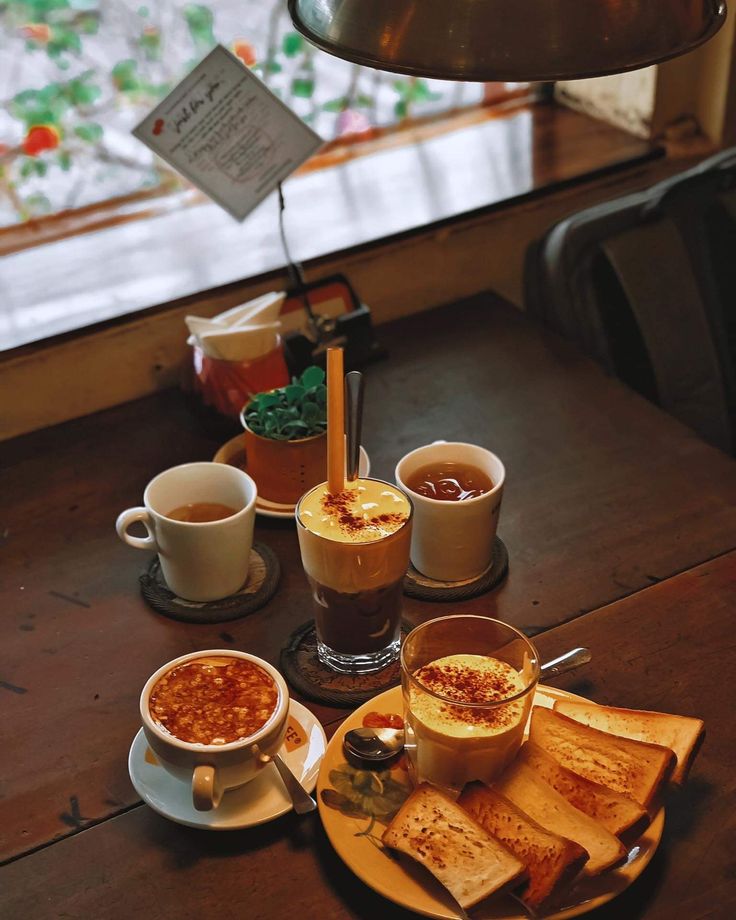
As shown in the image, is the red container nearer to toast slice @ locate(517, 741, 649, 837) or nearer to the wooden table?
the wooden table

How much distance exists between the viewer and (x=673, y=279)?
1.90 meters

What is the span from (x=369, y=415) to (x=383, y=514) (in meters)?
0.49

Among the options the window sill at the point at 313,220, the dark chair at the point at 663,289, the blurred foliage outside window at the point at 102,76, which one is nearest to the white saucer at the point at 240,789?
the window sill at the point at 313,220

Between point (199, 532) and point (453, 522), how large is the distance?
0.30 metres

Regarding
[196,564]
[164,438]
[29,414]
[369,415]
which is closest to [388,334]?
[369,415]

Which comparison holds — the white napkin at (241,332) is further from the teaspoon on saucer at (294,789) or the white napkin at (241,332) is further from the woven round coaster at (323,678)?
the teaspoon on saucer at (294,789)

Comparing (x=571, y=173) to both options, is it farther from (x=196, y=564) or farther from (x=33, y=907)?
(x=33, y=907)

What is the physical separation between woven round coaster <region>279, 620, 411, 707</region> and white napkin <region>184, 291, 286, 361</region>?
0.48 metres

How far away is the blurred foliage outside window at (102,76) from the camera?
189cm

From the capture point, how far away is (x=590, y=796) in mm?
979

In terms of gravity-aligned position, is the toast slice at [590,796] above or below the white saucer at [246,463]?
above

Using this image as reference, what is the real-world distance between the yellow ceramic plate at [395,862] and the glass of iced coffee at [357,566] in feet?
0.48

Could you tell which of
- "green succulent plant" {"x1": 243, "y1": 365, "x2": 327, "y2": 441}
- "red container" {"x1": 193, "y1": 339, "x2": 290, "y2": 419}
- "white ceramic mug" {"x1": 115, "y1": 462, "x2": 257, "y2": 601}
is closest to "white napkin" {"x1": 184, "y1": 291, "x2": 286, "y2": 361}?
"red container" {"x1": 193, "y1": 339, "x2": 290, "y2": 419}

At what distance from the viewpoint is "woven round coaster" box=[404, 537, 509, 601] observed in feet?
4.26
